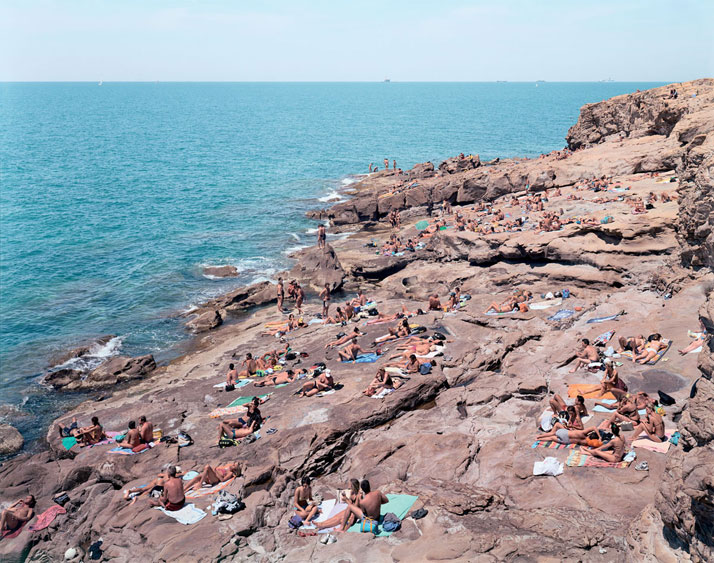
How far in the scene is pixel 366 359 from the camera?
2166 cm

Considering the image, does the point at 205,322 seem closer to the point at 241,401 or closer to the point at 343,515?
the point at 241,401

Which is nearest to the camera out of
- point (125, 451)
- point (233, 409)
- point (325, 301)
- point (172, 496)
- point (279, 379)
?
point (172, 496)

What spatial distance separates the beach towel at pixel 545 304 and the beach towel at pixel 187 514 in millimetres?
17252

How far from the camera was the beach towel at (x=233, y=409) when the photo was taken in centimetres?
1950

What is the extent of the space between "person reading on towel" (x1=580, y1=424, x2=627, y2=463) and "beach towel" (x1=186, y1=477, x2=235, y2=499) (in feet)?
31.9

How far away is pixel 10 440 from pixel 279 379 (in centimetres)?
1138

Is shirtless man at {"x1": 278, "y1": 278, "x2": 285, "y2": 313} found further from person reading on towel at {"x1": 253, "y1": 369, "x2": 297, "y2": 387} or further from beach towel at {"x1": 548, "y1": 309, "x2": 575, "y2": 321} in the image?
beach towel at {"x1": 548, "y1": 309, "x2": 575, "y2": 321}

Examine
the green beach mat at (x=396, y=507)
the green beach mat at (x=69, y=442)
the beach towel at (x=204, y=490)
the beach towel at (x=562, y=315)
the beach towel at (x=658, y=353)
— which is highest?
the beach towel at (x=658, y=353)

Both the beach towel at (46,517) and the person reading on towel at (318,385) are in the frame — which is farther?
the person reading on towel at (318,385)

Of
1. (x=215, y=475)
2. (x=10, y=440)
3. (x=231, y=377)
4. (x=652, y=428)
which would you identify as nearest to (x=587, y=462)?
(x=652, y=428)

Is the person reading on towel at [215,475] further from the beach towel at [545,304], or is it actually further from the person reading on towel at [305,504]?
the beach towel at [545,304]

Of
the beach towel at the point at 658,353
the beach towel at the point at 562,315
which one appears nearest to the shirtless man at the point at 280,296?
the beach towel at the point at 562,315

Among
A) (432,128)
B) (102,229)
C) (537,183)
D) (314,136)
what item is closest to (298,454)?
(537,183)

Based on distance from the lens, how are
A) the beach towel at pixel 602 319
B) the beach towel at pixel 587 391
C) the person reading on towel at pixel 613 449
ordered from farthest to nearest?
the beach towel at pixel 602 319 < the beach towel at pixel 587 391 < the person reading on towel at pixel 613 449
